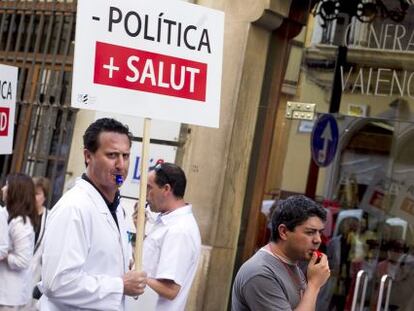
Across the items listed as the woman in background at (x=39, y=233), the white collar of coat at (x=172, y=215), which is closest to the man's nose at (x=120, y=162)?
the white collar of coat at (x=172, y=215)

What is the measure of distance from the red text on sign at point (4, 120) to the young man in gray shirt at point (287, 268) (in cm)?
354

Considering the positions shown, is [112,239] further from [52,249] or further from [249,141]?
[249,141]

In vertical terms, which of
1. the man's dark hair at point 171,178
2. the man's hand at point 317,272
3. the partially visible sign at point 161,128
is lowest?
the man's hand at point 317,272

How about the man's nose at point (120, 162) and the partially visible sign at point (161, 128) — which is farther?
the partially visible sign at point (161, 128)

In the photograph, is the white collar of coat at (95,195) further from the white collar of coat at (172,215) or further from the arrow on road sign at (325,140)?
the arrow on road sign at (325,140)

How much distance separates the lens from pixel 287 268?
4910mm

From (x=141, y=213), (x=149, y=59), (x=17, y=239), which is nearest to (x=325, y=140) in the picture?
(x=17, y=239)

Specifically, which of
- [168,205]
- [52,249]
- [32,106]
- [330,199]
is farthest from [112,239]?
[32,106]

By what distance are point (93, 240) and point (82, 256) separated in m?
0.11

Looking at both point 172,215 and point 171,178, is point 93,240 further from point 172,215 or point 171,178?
point 171,178

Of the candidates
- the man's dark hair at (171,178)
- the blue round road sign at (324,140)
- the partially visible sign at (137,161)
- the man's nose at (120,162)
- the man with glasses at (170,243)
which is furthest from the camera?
the partially visible sign at (137,161)

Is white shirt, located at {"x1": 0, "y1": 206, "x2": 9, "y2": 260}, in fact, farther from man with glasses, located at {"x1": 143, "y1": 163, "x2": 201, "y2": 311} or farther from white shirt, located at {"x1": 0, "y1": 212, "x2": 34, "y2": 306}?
man with glasses, located at {"x1": 143, "y1": 163, "x2": 201, "y2": 311}

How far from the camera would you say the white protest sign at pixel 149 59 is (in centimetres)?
533

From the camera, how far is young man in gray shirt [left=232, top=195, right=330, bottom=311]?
477 centimetres
